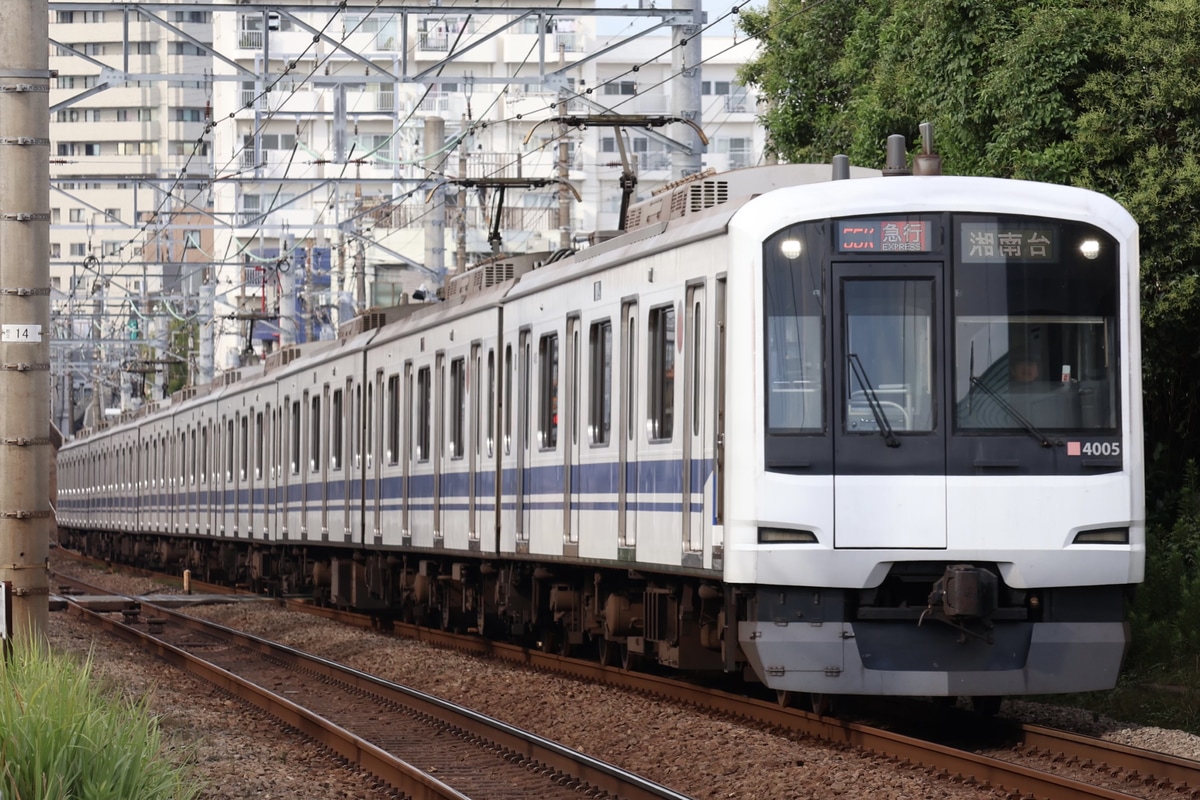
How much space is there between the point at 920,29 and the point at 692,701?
777 cm

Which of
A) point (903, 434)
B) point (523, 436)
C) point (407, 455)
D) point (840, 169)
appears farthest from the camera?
point (407, 455)

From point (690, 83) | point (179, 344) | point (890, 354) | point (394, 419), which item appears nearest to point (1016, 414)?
point (890, 354)

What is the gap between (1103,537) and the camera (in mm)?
10406

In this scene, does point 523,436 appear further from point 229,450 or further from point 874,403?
point 229,450

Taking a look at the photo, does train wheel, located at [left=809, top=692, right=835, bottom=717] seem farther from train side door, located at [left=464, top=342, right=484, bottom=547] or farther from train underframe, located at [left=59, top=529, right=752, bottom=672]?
train side door, located at [left=464, top=342, right=484, bottom=547]

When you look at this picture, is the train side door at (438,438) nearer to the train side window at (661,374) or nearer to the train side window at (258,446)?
the train side window at (661,374)

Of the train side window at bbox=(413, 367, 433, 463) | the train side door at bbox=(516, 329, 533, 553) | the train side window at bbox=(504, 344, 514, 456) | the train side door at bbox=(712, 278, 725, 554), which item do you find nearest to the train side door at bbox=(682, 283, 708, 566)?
the train side door at bbox=(712, 278, 725, 554)

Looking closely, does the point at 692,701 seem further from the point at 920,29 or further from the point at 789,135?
the point at 789,135

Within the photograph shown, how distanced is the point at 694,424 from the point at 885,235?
65.4 inches

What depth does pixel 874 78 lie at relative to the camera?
19984mm

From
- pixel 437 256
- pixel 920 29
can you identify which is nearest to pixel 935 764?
pixel 920 29

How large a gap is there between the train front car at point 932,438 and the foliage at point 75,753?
3.53 meters

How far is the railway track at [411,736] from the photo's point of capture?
955 cm

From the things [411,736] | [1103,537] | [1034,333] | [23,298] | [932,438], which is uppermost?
[23,298]
